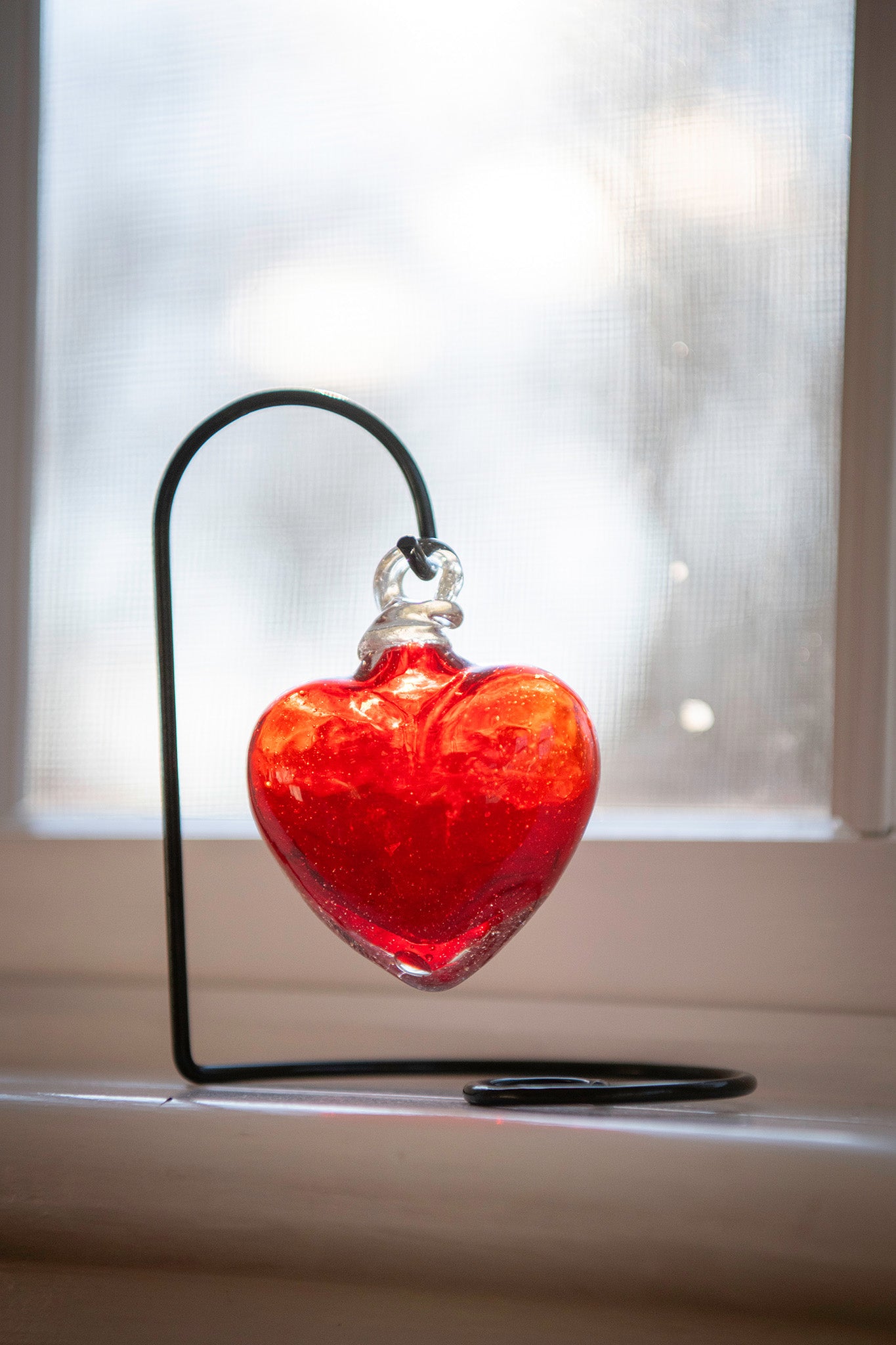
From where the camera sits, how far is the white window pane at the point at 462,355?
1.93ft

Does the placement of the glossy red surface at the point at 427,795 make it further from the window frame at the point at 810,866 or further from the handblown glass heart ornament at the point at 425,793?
the window frame at the point at 810,866

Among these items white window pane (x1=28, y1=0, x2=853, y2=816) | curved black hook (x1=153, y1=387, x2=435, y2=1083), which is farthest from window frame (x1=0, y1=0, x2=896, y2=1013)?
curved black hook (x1=153, y1=387, x2=435, y2=1083)

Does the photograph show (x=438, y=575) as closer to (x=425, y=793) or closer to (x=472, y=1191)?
(x=425, y=793)

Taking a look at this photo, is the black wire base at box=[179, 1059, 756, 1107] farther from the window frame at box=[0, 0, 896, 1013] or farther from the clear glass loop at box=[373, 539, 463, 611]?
the clear glass loop at box=[373, 539, 463, 611]

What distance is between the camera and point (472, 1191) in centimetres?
40

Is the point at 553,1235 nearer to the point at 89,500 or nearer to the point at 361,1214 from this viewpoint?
the point at 361,1214

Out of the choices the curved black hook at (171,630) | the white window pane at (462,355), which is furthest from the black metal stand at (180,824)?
the white window pane at (462,355)

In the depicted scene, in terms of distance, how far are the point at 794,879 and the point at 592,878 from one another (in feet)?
0.34

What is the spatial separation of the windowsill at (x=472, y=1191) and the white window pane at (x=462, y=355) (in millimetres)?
210

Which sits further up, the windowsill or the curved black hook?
the curved black hook

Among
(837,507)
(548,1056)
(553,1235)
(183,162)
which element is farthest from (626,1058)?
(183,162)

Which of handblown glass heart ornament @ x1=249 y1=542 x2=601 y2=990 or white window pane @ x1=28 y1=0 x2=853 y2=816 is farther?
white window pane @ x1=28 y1=0 x2=853 y2=816

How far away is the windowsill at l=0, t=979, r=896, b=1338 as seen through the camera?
14.9 inches

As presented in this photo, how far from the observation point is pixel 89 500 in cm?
67
